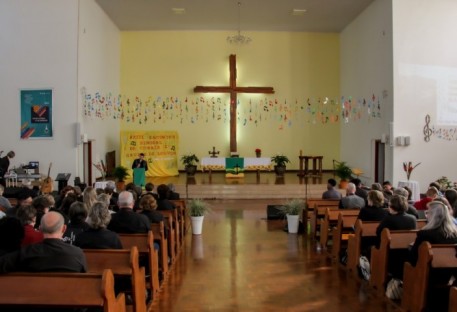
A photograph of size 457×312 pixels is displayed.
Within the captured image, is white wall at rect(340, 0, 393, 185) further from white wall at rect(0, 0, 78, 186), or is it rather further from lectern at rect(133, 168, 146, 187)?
white wall at rect(0, 0, 78, 186)

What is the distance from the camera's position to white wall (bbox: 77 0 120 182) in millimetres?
12805

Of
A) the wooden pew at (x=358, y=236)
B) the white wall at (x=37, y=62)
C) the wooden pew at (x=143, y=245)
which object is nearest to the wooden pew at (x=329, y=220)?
the wooden pew at (x=358, y=236)

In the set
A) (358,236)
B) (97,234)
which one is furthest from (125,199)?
(358,236)

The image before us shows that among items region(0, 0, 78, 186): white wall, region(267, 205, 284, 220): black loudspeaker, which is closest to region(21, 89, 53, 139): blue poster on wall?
region(0, 0, 78, 186): white wall

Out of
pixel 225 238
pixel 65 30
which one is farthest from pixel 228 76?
pixel 225 238

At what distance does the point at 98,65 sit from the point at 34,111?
2.82 m

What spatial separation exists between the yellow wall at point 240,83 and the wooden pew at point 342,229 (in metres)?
11.1

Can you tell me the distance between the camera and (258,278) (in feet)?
18.4

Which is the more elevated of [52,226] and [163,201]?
[52,226]

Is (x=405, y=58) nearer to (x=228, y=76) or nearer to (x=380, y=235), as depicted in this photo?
(x=228, y=76)

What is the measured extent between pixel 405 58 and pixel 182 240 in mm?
8049

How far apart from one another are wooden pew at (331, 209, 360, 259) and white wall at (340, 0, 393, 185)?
21.7ft

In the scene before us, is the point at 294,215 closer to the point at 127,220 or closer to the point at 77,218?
the point at 127,220

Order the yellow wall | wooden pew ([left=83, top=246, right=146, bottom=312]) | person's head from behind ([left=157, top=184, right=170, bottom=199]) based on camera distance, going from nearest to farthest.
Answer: wooden pew ([left=83, top=246, right=146, bottom=312]), person's head from behind ([left=157, top=184, right=170, bottom=199]), the yellow wall
